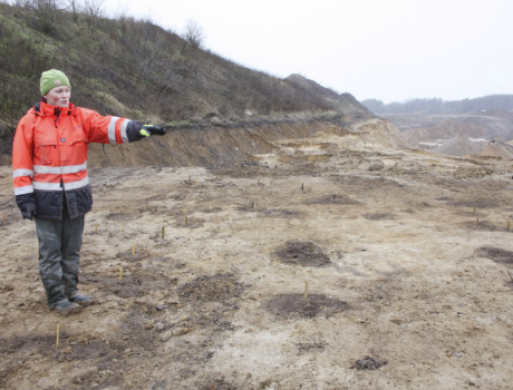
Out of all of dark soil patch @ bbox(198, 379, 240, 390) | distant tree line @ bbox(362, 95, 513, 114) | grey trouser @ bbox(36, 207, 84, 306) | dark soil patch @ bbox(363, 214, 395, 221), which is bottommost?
dark soil patch @ bbox(198, 379, 240, 390)

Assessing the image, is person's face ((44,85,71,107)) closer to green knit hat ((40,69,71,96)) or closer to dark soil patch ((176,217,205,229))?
green knit hat ((40,69,71,96))

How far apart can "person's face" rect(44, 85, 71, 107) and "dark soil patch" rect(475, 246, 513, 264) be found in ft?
18.6

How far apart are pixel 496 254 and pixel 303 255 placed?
2.87 meters

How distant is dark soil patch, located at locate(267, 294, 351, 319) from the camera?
3.62 meters

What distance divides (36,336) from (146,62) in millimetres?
20423

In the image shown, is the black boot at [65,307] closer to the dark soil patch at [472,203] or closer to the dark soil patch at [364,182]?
the dark soil patch at [472,203]

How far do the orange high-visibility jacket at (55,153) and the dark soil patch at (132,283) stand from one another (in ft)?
3.55

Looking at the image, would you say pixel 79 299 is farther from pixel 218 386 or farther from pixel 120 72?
pixel 120 72

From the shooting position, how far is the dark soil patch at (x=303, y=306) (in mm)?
3619

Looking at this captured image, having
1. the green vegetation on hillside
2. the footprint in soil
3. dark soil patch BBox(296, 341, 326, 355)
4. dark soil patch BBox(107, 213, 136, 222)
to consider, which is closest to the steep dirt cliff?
the green vegetation on hillside

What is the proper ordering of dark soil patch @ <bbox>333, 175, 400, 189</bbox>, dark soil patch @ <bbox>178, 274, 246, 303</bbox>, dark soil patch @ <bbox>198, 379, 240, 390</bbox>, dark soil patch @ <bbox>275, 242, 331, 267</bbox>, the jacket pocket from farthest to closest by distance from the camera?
dark soil patch @ <bbox>333, 175, 400, 189</bbox> < dark soil patch @ <bbox>275, 242, 331, 267</bbox> < dark soil patch @ <bbox>178, 274, 246, 303</bbox> < the jacket pocket < dark soil patch @ <bbox>198, 379, 240, 390</bbox>

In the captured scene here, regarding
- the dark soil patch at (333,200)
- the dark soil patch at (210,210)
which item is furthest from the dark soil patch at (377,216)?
the dark soil patch at (210,210)

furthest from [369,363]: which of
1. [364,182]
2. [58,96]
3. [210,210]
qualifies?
[364,182]

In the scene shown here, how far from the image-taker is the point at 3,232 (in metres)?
5.78
